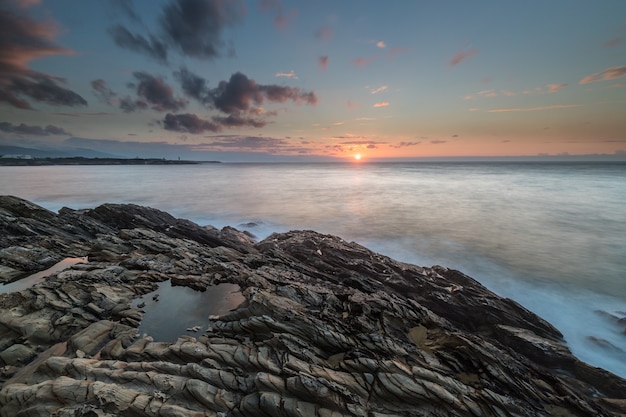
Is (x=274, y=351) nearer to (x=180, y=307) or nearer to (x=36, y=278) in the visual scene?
(x=180, y=307)

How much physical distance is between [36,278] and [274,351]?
14.6m

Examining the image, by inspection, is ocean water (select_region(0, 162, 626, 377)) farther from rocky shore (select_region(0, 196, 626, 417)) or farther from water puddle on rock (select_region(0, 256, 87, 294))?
water puddle on rock (select_region(0, 256, 87, 294))

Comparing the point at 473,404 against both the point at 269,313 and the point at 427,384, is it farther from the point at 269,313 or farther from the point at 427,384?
the point at 269,313

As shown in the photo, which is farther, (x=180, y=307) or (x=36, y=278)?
(x=36, y=278)

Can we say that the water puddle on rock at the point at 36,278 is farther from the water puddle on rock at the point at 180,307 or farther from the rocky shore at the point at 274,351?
the water puddle on rock at the point at 180,307

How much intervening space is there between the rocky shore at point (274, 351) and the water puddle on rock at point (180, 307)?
0.59ft

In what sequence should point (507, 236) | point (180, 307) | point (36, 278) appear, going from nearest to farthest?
point (180, 307)
point (36, 278)
point (507, 236)

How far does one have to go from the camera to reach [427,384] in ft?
27.5

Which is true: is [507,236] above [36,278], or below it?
below

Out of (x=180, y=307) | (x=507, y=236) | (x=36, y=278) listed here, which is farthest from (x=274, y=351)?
(x=507, y=236)

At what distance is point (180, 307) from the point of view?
42.3ft

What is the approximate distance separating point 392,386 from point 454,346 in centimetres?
358

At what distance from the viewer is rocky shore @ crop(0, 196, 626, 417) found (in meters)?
7.80

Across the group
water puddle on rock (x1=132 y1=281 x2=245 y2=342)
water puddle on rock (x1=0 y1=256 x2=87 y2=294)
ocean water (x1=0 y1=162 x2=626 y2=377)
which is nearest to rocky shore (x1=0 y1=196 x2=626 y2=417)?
water puddle on rock (x1=132 y1=281 x2=245 y2=342)
